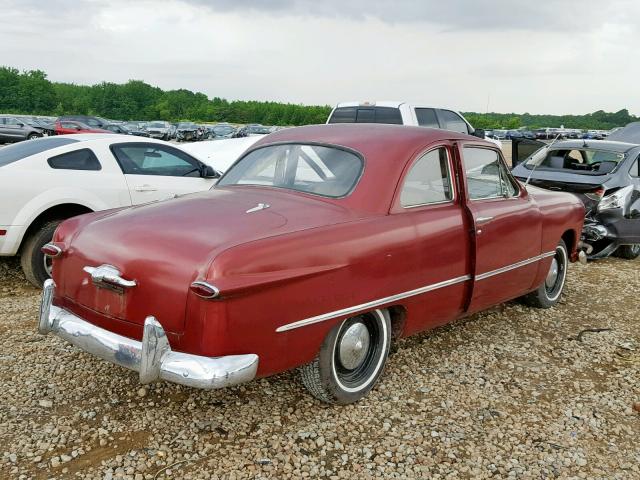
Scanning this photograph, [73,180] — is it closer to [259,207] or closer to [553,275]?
[259,207]

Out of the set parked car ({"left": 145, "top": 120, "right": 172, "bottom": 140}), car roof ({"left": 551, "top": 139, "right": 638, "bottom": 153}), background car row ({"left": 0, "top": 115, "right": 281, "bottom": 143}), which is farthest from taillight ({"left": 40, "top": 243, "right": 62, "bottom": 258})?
parked car ({"left": 145, "top": 120, "right": 172, "bottom": 140})

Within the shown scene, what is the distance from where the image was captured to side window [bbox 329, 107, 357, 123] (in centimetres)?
1080

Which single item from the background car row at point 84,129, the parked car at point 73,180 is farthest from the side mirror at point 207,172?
the background car row at point 84,129

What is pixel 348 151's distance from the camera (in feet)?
12.8

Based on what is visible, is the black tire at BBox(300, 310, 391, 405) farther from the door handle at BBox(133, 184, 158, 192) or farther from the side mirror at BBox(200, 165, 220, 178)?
the side mirror at BBox(200, 165, 220, 178)

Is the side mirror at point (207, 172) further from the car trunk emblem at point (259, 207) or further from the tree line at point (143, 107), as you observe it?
the tree line at point (143, 107)

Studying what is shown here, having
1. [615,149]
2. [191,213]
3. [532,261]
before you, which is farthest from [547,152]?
[191,213]

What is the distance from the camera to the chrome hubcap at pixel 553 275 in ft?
18.6

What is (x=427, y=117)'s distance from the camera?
10852 mm

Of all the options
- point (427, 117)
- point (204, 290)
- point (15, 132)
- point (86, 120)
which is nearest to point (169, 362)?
point (204, 290)

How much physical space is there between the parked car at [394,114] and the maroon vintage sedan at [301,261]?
5.78 meters

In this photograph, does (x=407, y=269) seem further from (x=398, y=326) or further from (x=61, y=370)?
(x=61, y=370)

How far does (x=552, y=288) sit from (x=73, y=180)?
4803mm

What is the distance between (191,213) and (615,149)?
6.88 meters
